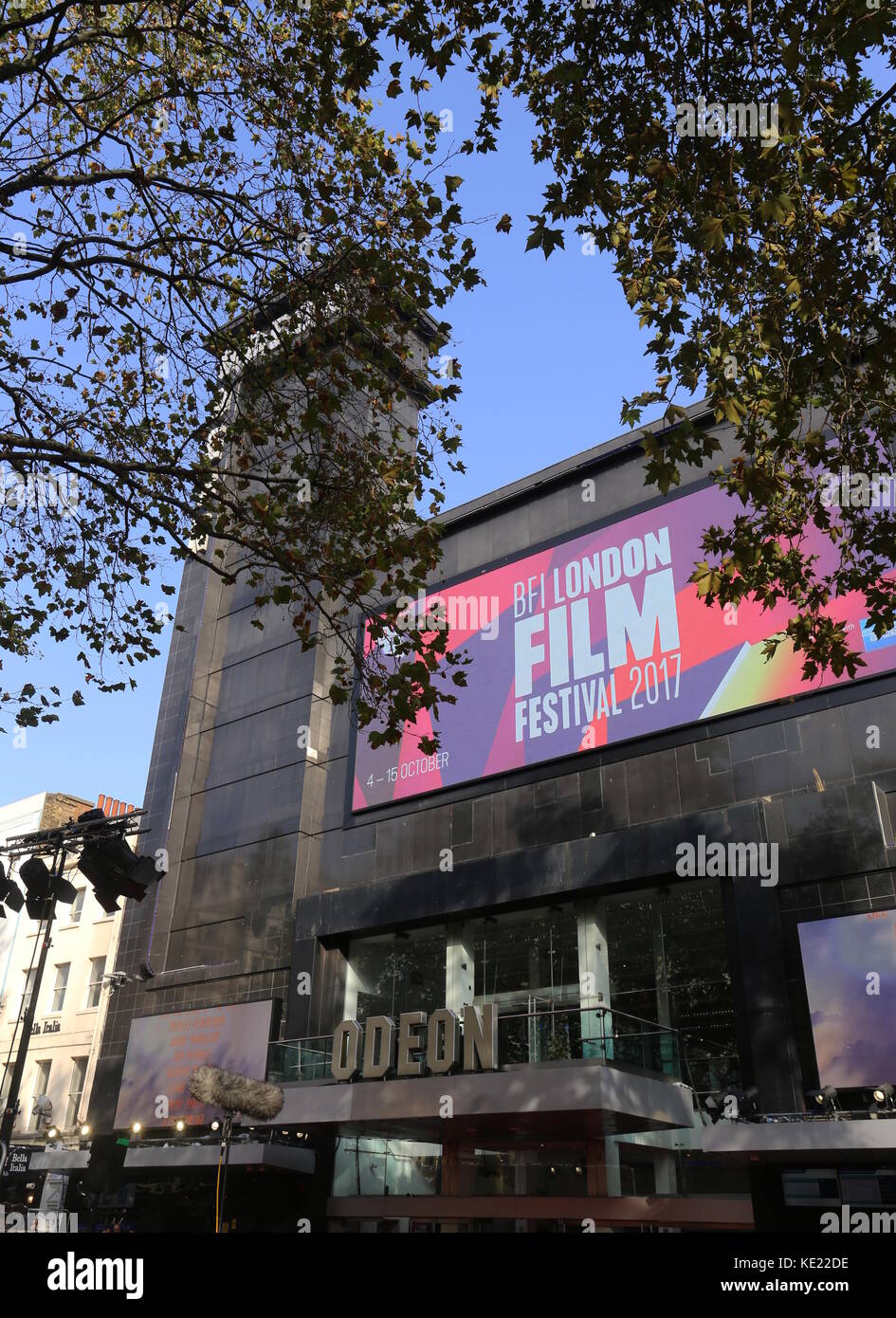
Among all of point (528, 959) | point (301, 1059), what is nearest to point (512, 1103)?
point (528, 959)

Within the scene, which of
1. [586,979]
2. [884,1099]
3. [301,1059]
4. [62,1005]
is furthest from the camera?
[62,1005]

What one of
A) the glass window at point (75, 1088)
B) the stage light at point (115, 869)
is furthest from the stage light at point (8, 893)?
the glass window at point (75, 1088)

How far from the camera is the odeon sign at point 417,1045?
1917 centimetres

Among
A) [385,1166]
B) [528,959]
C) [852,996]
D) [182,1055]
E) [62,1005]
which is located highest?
[62,1005]

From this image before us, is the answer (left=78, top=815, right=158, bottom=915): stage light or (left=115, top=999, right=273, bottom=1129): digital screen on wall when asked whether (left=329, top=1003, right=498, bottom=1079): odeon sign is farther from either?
(left=78, top=815, right=158, bottom=915): stage light

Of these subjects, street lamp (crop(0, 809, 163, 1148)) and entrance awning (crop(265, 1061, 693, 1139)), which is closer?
entrance awning (crop(265, 1061, 693, 1139))

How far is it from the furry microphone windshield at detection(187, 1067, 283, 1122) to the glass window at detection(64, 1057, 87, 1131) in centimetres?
1915

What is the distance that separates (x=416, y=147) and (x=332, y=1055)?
58.9 ft

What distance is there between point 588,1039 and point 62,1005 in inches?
1044

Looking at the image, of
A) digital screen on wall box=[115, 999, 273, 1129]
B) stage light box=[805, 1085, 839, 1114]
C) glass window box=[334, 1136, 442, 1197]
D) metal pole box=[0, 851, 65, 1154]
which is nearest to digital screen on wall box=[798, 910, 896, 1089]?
stage light box=[805, 1085, 839, 1114]

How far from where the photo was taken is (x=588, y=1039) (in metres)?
18.0

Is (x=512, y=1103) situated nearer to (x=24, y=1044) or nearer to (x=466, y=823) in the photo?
(x=466, y=823)

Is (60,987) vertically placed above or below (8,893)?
above

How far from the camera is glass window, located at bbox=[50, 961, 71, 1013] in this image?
37.3 m
